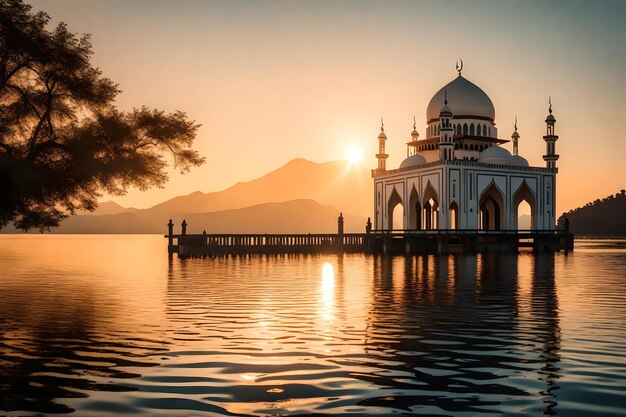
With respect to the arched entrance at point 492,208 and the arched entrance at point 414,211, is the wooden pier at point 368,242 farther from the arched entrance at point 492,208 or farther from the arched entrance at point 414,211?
the arched entrance at point 492,208

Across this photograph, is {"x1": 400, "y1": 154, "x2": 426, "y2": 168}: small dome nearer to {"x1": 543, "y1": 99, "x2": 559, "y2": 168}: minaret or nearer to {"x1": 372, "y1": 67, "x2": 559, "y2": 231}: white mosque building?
{"x1": 372, "y1": 67, "x2": 559, "y2": 231}: white mosque building

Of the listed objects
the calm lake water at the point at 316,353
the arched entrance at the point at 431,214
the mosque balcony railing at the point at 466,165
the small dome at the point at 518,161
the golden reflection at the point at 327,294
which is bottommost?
the calm lake water at the point at 316,353

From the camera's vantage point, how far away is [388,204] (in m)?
73.7

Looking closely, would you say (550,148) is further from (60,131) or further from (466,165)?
(60,131)

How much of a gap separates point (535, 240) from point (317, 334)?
189 feet

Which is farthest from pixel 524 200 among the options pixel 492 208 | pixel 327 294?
pixel 327 294

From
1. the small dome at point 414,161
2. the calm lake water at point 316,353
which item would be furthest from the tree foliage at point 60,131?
the small dome at point 414,161

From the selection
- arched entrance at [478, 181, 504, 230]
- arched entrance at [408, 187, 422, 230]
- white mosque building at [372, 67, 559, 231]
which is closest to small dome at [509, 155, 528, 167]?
white mosque building at [372, 67, 559, 231]

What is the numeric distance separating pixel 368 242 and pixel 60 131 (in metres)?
39.2

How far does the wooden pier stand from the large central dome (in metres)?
15.8

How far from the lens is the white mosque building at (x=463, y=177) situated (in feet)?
213

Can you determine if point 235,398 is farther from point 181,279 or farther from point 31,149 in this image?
point 181,279

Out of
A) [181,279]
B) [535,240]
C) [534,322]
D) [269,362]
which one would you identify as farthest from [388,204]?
[269,362]

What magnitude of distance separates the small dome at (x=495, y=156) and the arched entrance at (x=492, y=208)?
Result: 273 cm
